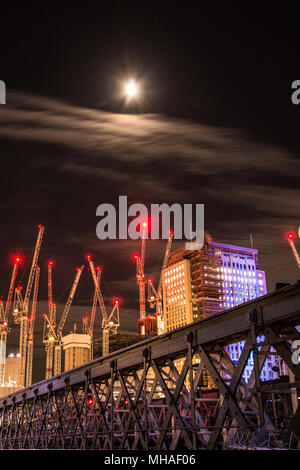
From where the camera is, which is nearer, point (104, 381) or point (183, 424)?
point (183, 424)

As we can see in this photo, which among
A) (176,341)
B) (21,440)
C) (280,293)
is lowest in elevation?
(21,440)

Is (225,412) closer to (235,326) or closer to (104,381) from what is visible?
(235,326)

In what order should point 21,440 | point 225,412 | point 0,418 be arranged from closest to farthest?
point 225,412 → point 21,440 → point 0,418

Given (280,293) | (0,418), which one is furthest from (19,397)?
(280,293)

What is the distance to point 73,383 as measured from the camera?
38750 millimetres

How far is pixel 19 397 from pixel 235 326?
Answer: 41.1m

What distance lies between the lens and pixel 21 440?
5388cm

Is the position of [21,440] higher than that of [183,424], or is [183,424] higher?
[183,424]
